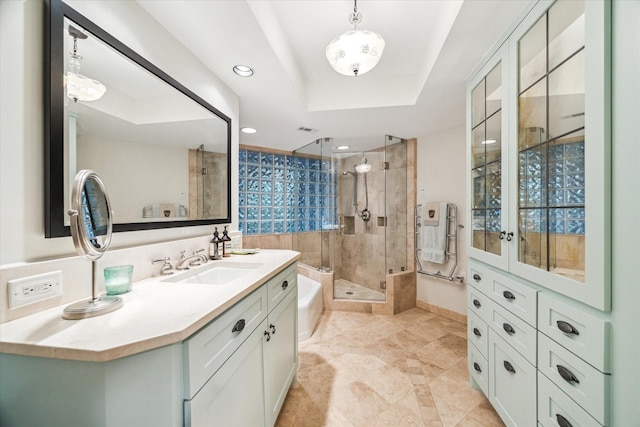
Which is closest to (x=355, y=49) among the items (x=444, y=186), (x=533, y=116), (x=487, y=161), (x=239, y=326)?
(x=533, y=116)

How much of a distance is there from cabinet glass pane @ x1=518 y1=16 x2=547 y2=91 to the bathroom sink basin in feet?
5.81

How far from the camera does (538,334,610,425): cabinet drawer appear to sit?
810 mm

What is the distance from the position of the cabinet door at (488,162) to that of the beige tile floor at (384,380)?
0.97 meters

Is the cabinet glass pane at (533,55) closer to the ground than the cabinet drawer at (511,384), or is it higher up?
higher up

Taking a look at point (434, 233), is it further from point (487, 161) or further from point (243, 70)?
point (243, 70)

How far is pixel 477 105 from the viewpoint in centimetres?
171

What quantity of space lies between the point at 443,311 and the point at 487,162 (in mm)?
2098

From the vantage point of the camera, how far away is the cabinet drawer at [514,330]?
1.13m

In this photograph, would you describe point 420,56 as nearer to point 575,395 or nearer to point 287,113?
point 287,113

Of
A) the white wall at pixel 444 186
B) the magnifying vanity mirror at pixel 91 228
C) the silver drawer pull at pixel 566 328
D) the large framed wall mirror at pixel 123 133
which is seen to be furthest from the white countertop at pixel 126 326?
the white wall at pixel 444 186

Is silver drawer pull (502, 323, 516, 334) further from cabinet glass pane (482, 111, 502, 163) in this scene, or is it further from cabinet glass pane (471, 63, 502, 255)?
cabinet glass pane (482, 111, 502, 163)

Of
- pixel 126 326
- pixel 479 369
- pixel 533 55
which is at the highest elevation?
pixel 533 55

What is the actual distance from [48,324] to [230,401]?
2.04 ft

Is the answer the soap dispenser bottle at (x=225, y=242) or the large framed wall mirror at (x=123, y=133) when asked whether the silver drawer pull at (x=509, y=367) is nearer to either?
the soap dispenser bottle at (x=225, y=242)
